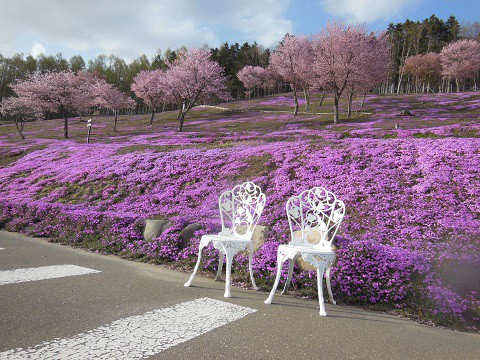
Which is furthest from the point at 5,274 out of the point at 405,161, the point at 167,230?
the point at 405,161

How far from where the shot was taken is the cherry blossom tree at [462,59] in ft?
181

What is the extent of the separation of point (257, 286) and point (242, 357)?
267 cm

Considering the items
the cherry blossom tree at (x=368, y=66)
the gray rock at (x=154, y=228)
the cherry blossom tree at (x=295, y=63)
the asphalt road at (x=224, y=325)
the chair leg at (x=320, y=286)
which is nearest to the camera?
the asphalt road at (x=224, y=325)

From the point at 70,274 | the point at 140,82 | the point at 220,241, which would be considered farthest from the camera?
the point at 140,82

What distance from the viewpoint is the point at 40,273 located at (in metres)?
5.27

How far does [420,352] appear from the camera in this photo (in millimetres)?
3297

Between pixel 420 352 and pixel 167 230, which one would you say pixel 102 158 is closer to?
pixel 167 230

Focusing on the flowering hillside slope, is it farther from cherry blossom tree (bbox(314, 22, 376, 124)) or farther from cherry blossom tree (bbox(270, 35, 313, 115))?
cherry blossom tree (bbox(270, 35, 313, 115))

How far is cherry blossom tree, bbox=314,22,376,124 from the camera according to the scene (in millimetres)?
29953

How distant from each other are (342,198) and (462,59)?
63514 mm

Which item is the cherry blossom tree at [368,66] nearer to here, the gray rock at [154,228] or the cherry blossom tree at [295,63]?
the cherry blossom tree at [295,63]

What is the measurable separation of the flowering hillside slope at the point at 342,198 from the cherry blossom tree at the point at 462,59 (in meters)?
48.6

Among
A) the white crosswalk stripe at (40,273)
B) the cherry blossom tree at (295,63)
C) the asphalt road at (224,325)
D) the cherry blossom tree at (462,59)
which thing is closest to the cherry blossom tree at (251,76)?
the cherry blossom tree at (295,63)

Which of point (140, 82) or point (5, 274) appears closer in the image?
point (5, 274)
